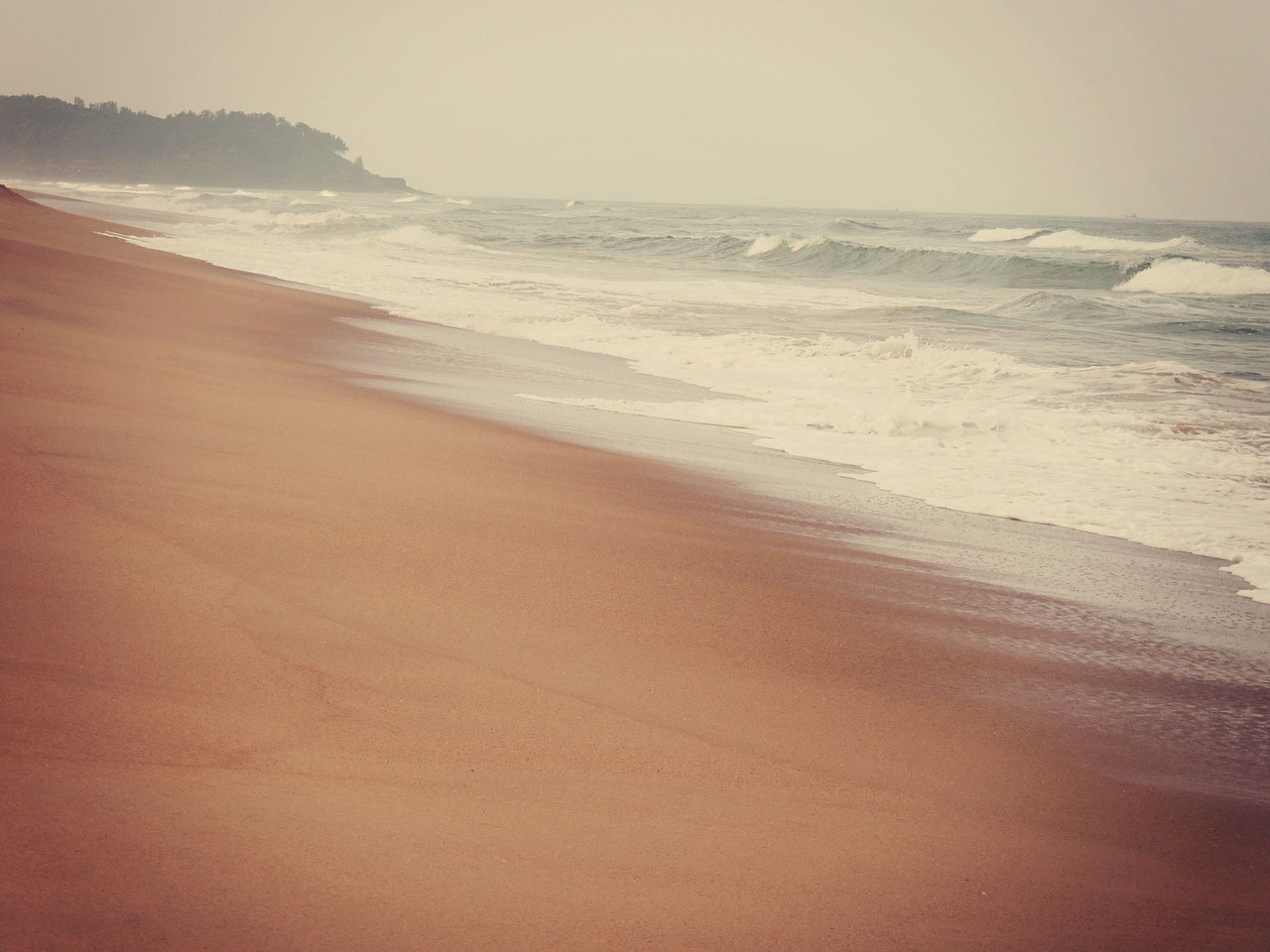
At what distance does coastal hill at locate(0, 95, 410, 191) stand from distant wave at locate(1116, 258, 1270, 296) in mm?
134828

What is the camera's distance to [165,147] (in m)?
149

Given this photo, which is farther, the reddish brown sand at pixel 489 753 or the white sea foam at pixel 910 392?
the white sea foam at pixel 910 392

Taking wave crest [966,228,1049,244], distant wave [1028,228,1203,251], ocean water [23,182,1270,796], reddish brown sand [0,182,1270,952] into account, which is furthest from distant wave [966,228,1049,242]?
reddish brown sand [0,182,1270,952]

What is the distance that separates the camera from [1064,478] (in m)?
6.71

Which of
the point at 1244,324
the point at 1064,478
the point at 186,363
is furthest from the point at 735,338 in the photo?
the point at 1244,324

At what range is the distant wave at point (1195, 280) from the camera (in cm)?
2920

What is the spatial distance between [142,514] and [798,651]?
231 centimetres

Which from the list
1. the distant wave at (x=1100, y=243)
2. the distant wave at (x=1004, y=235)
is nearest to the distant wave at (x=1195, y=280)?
the distant wave at (x=1100, y=243)

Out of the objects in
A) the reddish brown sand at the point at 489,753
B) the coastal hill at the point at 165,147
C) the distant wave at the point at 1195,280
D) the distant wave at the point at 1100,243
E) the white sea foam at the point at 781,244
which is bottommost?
the reddish brown sand at the point at 489,753

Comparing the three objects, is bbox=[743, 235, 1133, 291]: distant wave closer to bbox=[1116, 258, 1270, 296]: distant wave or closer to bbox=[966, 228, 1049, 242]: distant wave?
bbox=[1116, 258, 1270, 296]: distant wave

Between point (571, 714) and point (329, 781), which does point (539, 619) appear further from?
point (329, 781)

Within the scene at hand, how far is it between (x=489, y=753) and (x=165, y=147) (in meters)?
174

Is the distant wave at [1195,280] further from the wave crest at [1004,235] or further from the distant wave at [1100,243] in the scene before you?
the wave crest at [1004,235]

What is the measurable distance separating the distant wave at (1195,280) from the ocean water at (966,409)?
417 centimetres
